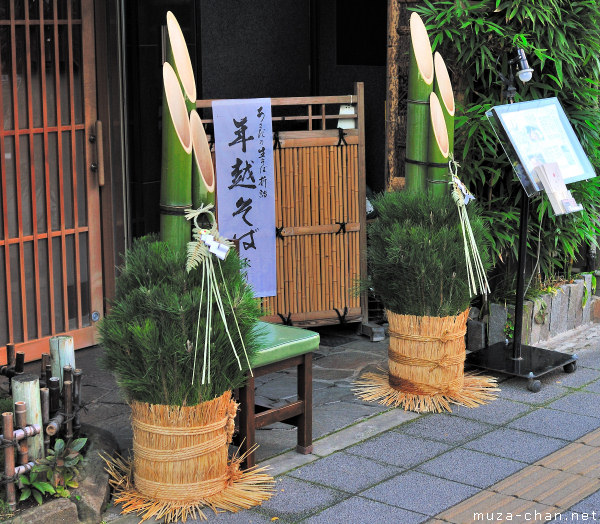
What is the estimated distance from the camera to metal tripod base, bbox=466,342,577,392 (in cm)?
650

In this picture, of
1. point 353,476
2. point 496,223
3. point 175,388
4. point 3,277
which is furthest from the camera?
point 496,223

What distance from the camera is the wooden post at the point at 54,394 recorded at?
175 inches

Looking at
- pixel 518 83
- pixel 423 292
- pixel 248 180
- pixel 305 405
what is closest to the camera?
pixel 305 405

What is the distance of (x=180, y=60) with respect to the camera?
4562 mm

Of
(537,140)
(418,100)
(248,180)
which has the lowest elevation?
(248,180)

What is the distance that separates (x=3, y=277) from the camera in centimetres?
645

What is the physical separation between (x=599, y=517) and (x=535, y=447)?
Result: 35.5 inches

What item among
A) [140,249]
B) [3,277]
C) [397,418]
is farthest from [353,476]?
[3,277]

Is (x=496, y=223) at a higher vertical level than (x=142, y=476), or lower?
higher

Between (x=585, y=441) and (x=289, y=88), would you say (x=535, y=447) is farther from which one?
(x=289, y=88)

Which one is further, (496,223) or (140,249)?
(496,223)

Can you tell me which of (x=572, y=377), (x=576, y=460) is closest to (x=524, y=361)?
Result: (x=572, y=377)

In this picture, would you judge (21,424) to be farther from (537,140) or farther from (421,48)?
(537,140)

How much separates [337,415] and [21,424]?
230cm
